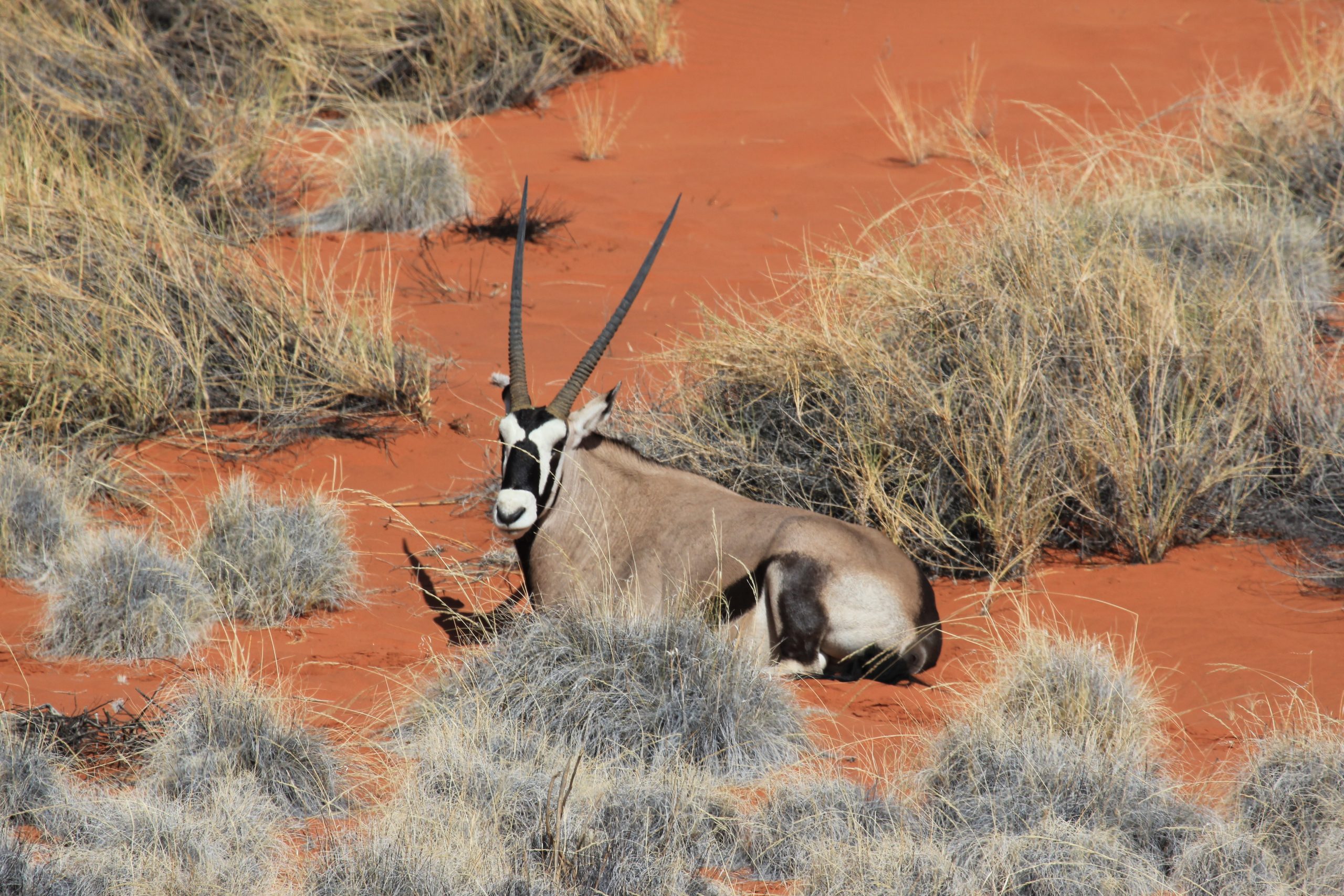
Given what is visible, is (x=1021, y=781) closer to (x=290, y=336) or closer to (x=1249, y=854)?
(x=1249, y=854)

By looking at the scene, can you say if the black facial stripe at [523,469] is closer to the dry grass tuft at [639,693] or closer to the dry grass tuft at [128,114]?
the dry grass tuft at [639,693]

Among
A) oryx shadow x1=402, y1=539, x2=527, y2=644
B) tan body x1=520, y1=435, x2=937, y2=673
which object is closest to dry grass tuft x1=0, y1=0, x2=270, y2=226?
oryx shadow x1=402, y1=539, x2=527, y2=644

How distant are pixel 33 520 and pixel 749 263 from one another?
6.00m

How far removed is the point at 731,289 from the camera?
8641 mm

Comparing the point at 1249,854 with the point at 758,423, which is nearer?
the point at 1249,854

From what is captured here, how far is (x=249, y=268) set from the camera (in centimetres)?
819

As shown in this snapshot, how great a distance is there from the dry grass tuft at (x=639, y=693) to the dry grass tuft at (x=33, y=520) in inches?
105

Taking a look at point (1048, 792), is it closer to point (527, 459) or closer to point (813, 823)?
point (813, 823)

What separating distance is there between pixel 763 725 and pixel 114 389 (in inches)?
192

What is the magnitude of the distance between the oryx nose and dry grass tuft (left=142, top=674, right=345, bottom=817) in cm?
123

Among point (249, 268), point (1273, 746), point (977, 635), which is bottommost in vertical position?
point (977, 635)

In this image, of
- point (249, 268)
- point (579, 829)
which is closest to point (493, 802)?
point (579, 829)

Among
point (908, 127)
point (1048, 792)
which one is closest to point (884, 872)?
point (1048, 792)

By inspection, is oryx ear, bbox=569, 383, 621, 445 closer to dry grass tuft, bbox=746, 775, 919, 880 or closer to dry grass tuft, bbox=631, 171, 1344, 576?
dry grass tuft, bbox=631, 171, 1344, 576
